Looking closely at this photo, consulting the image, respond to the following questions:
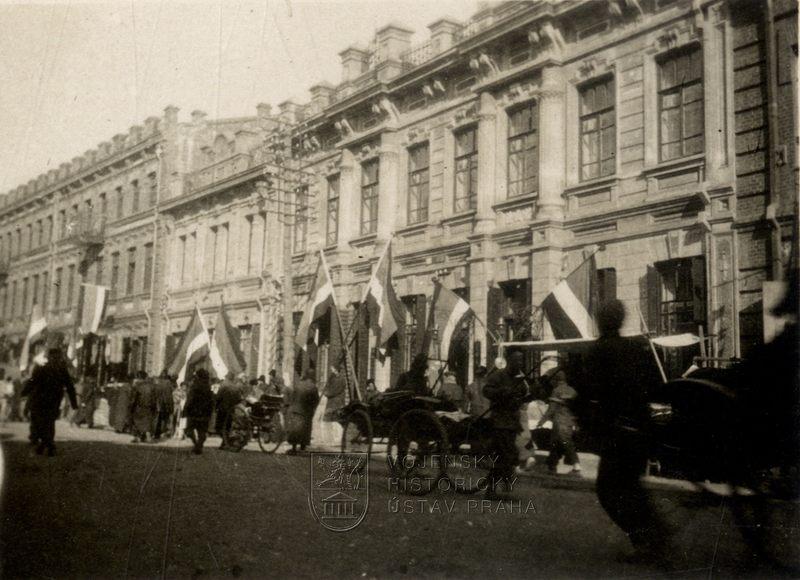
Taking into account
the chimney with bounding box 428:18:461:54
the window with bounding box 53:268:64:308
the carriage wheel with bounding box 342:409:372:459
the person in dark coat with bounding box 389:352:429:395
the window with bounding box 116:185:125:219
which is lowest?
the carriage wheel with bounding box 342:409:372:459

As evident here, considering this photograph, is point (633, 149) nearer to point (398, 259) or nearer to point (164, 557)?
point (398, 259)

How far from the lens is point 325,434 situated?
17.4m

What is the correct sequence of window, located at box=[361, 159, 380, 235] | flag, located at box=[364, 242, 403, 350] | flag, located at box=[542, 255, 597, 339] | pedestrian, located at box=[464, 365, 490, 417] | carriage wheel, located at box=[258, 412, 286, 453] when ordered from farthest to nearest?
window, located at box=[361, 159, 380, 235] → carriage wheel, located at box=[258, 412, 286, 453] → flag, located at box=[364, 242, 403, 350] → flag, located at box=[542, 255, 597, 339] → pedestrian, located at box=[464, 365, 490, 417]

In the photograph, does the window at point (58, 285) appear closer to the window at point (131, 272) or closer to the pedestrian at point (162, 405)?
the pedestrian at point (162, 405)

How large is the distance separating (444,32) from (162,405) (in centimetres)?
1161

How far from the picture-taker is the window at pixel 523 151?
15.8 m

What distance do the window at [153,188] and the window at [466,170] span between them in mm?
16670

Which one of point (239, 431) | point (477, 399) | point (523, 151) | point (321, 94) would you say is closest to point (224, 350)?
point (239, 431)

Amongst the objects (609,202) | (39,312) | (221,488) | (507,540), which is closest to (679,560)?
(507,540)

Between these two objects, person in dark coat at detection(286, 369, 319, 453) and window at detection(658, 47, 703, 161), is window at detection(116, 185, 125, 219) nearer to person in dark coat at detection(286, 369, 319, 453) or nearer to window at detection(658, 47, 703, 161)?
person in dark coat at detection(286, 369, 319, 453)

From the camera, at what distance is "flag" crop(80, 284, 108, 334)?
17344 millimetres

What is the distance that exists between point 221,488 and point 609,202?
9267 mm

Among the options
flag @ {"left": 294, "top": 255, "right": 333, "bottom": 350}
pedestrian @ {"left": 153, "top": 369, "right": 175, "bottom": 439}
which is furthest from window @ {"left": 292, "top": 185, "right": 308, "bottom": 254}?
flag @ {"left": 294, "top": 255, "right": 333, "bottom": 350}

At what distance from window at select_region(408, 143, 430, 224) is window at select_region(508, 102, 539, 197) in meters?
2.93
